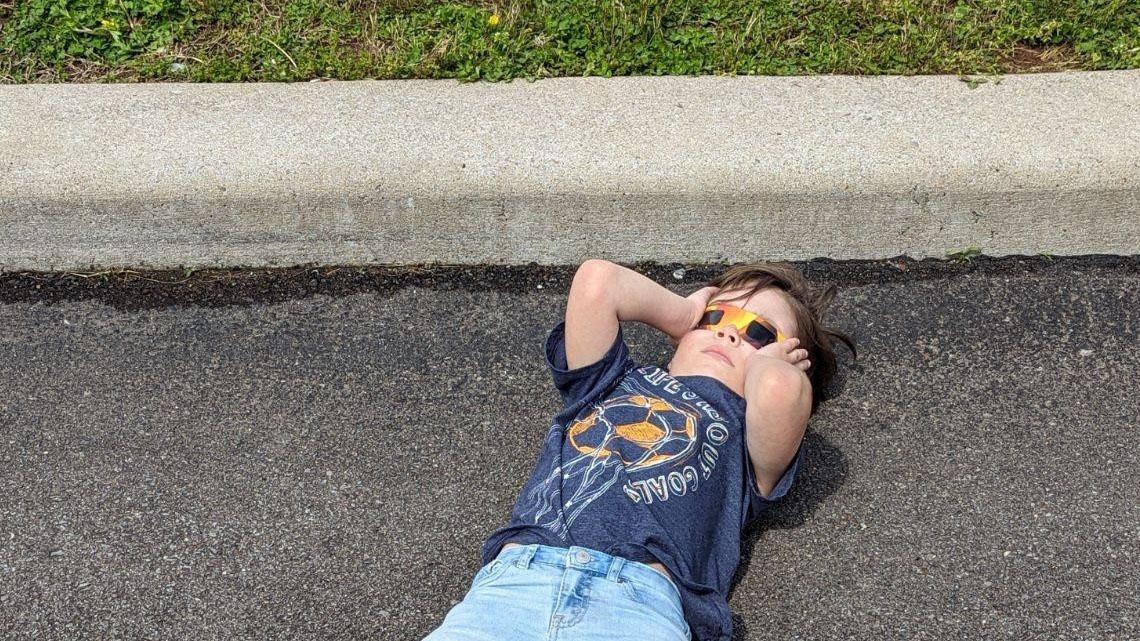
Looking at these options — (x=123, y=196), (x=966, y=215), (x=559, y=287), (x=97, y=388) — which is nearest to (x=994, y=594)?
(x=966, y=215)

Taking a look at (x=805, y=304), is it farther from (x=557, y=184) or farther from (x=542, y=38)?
(x=542, y=38)

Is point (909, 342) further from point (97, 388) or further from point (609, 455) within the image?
point (97, 388)

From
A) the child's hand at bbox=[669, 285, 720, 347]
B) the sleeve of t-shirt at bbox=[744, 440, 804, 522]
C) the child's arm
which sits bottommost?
the sleeve of t-shirt at bbox=[744, 440, 804, 522]

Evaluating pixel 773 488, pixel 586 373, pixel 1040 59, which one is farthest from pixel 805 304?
pixel 1040 59

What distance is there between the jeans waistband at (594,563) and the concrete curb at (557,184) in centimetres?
132

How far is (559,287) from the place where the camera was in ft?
10.8

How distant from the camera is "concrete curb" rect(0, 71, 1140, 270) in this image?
321 cm

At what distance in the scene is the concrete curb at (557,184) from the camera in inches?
126

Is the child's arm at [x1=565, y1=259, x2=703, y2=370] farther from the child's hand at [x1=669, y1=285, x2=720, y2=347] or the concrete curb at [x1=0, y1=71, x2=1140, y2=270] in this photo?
the concrete curb at [x1=0, y1=71, x2=1140, y2=270]

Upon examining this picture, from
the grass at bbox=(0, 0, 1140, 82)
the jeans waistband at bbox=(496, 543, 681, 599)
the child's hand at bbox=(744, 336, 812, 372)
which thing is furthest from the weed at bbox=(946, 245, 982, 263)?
the jeans waistband at bbox=(496, 543, 681, 599)

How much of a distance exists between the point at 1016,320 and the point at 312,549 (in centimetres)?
223

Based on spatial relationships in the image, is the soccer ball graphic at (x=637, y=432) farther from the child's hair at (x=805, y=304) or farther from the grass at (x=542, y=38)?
the grass at (x=542, y=38)

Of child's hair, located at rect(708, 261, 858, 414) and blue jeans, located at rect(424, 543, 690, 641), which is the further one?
child's hair, located at rect(708, 261, 858, 414)

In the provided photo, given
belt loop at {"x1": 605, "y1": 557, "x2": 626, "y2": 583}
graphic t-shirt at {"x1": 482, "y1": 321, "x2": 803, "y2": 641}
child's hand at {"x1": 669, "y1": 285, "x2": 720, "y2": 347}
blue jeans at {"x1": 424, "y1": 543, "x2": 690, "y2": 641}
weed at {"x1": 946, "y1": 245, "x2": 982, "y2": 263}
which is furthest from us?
weed at {"x1": 946, "y1": 245, "x2": 982, "y2": 263}
